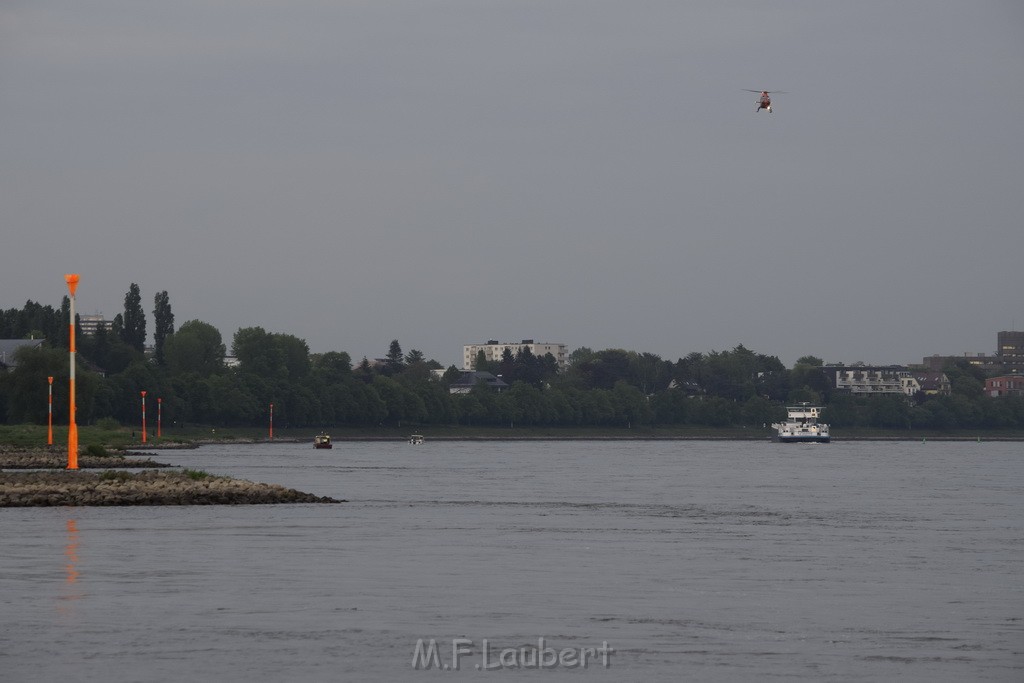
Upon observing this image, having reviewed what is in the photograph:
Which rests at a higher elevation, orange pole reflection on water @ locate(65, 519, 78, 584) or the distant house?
the distant house

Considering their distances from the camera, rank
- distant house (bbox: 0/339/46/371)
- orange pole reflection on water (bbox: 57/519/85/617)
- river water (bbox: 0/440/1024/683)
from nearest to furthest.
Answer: river water (bbox: 0/440/1024/683), orange pole reflection on water (bbox: 57/519/85/617), distant house (bbox: 0/339/46/371)

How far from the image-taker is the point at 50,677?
19359mm

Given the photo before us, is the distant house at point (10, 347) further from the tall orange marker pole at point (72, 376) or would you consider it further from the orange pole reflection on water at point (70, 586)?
the orange pole reflection on water at point (70, 586)

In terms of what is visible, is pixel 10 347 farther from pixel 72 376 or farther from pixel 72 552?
pixel 72 552

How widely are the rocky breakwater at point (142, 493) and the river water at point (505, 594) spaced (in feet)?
7.06

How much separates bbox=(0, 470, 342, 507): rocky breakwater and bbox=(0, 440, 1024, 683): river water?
2.15m

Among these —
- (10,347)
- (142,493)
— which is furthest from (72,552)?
(10,347)

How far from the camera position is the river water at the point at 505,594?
20.9 metres

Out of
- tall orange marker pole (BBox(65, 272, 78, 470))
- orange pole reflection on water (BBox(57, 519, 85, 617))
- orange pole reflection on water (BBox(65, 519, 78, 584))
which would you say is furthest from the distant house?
orange pole reflection on water (BBox(57, 519, 85, 617))

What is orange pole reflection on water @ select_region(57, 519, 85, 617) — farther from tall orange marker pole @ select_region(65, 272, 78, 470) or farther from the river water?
tall orange marker pole @ select_region(65, 272, 78, 470)

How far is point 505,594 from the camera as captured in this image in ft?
93.0

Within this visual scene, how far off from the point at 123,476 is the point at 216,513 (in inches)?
480

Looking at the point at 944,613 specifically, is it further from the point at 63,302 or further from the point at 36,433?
the point at 63,302

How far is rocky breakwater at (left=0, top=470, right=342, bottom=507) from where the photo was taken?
54750 mm
